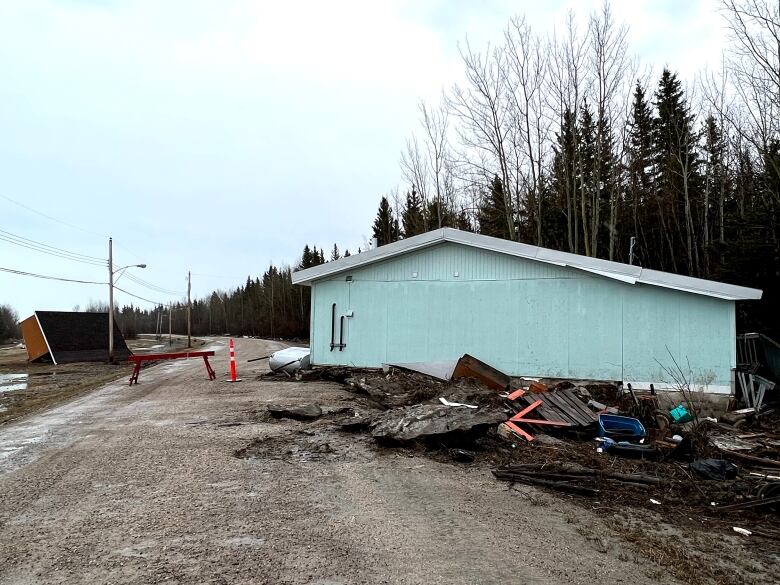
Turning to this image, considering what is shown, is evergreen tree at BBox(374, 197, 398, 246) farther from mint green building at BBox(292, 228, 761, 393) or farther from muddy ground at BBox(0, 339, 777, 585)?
muddy ground at BBox(0, 339, 777, 585)

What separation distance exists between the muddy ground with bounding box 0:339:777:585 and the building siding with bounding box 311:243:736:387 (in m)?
5.94

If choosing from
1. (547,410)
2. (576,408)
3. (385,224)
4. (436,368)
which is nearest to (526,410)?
(547,410)

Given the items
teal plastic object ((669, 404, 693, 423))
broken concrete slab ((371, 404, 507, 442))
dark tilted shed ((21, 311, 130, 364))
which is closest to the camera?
broken concrete slab ((371, 404, 507, 442))

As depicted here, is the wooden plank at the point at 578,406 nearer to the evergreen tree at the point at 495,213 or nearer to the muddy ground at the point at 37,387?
the muddy ground at the point at 37,387

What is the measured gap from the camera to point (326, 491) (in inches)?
198

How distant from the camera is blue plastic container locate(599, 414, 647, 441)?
7602 mm

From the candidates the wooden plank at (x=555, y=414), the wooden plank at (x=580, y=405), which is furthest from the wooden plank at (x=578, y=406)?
the wooden plank at (x=555, y=414)

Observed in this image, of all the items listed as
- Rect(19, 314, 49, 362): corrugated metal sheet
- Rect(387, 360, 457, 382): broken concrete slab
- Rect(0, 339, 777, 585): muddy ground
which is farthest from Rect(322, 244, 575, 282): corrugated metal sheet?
Rect(19, 314, 49, 362): corrugated metal sheet

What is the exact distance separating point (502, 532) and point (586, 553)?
65 centimetres

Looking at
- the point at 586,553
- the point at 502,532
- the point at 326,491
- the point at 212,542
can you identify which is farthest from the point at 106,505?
the point at 586,553

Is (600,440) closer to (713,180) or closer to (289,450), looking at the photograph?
(289,450)

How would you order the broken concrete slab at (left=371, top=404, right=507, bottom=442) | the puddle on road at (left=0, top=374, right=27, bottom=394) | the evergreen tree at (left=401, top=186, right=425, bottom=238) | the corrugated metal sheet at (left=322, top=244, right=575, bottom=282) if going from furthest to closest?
the evergreen tree at (left=401, top=186, right=425, bottom=238) → the puddle on road at (left=0, top=374, right=27, bottom=394) → the corrugated metal sheet at (left=322, top=244, right=575, bottom=282) → the broken concrete slab at (left=371, top=404, right=507, bottom=442)

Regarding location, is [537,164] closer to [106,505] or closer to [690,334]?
[690,334]

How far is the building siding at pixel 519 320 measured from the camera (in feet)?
34.8
